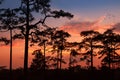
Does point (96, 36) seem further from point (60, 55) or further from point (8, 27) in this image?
point (8, 27)

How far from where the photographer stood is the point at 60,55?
70.7 metres

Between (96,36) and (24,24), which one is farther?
(96,36)

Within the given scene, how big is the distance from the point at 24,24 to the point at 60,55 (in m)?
31.4

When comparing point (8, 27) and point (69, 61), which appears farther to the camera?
point (69, 61)

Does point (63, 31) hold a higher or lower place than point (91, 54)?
higher

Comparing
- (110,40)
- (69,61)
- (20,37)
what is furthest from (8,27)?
(69,61)

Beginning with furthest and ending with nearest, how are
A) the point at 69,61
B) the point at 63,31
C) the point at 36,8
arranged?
the point at 69,61
the point at 63,31
the point at 36,8

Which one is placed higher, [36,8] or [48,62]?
[36,8]

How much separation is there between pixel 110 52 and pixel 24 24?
3440cm

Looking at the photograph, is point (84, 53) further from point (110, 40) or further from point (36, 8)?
point (36, 8)

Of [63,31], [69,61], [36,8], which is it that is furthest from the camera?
[69,61]

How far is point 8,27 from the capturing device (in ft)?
134

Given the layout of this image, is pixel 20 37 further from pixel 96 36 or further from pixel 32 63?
pixel 32 63

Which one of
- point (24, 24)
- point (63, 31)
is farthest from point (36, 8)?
point (63, 31)
